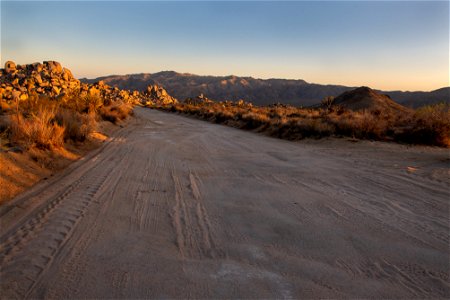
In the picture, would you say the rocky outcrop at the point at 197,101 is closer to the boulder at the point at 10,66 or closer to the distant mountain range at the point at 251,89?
the boulder at the point at 10,66

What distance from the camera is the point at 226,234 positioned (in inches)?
159

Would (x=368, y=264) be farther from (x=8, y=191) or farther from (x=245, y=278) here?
(x=8, y=191)

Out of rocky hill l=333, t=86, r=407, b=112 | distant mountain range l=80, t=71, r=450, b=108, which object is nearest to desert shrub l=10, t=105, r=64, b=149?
rocky hill l=333, t=86, r=407, b=112

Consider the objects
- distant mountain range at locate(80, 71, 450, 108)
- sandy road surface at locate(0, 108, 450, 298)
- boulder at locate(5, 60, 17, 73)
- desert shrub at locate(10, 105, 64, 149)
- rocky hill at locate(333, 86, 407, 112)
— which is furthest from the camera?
distant mountain range at locate(80, 71, 450, 108)

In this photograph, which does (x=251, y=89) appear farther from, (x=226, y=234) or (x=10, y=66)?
(x=226, y=234)

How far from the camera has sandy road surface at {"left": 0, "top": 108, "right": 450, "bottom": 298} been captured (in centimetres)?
296

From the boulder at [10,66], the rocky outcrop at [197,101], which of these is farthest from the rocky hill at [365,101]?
the boulder at [10,66]

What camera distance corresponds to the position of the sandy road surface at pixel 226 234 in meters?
2.96

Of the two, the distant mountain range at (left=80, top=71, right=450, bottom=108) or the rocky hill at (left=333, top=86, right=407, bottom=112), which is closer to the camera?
the rocky hill at (left=333, top=86, right=407, bottom=112)

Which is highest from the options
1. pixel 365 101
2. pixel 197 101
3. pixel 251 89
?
pixel 251 89

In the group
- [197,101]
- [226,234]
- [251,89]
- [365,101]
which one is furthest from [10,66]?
[251,89]

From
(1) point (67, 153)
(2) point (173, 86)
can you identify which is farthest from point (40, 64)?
(2) point (173, 86)

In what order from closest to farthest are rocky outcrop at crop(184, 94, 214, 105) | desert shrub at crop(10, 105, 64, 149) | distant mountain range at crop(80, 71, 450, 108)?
1. desert shrub at crop(10, 105, 64, 149)
2. rocky outcrop at crop(184, 94, 214, 105)
3. distant mountain range at crop(80, 71, 450, 108)

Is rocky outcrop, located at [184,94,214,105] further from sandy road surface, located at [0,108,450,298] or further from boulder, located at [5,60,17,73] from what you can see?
sandy road surface, located at [0,108,450,298]
